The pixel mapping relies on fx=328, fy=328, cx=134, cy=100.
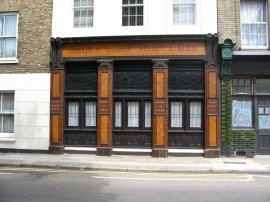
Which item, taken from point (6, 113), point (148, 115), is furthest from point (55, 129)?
point (148, 115)

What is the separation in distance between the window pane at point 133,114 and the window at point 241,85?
14.9 feet

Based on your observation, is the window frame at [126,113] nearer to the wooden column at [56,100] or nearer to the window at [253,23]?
the wooden column at [56,100]

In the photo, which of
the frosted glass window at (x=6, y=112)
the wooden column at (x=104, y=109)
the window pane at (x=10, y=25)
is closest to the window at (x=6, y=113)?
the frosted glass window at (x=6, y=112)

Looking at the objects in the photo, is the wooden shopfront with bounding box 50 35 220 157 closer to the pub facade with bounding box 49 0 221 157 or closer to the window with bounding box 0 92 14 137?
the pub facade with bounding box 49 0 221 157

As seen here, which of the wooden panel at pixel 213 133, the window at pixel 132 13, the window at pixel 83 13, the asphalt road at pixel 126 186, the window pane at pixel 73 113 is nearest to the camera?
the asphalt road at pixel 126 186

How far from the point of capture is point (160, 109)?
14680mm

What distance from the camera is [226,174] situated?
444 inches

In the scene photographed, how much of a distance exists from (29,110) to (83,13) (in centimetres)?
540

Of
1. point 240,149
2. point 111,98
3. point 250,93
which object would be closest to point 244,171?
point 240,149

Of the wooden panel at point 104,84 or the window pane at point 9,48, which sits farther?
the window pane at point 9,48

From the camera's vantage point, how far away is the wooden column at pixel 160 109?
14594 millimetres

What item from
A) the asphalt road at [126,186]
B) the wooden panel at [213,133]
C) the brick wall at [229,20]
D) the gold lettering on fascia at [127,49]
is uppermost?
the brick wall at [229,20]

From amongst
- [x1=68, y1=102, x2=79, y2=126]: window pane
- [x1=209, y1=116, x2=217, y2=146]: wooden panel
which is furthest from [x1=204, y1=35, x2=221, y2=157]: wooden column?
[x1=68, y1=102, x2=79, y2=126]: window pane

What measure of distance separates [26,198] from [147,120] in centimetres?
840
